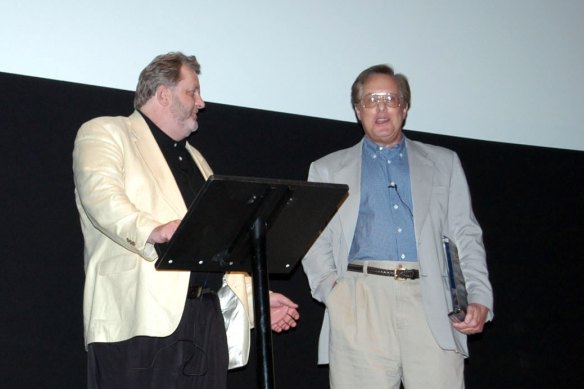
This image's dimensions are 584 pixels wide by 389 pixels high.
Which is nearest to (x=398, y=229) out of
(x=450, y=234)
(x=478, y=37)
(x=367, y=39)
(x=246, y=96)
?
(x=450, y=234)

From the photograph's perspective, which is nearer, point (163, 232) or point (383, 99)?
point (163, 232)

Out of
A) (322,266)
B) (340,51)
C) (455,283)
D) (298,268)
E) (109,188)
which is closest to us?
(109,188)

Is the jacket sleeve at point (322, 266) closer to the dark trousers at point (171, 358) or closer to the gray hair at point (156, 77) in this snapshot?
the dark trousers at point (171, 358)

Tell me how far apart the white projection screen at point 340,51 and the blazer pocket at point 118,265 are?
3.03 ft

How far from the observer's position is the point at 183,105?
3.25 m

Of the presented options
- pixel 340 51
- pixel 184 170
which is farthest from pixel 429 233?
pixel 340 51

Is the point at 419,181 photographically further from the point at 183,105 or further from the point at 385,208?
the point at 183,105

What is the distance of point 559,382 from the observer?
4555 millimetres

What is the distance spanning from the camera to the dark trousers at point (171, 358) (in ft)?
9.31

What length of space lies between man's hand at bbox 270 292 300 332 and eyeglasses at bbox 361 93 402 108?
0.95 m

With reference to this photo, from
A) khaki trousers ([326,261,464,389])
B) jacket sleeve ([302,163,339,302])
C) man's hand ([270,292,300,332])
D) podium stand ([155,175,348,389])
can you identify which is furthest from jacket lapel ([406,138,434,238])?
podium stand ([155,175,348,389])

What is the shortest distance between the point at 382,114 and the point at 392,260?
61 centimetres

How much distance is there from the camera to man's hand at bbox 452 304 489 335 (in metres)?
3.27

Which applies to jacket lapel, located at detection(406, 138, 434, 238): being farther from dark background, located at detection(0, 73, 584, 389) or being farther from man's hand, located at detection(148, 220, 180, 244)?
man's hand, located at detection(148, 220, 180, 244)
